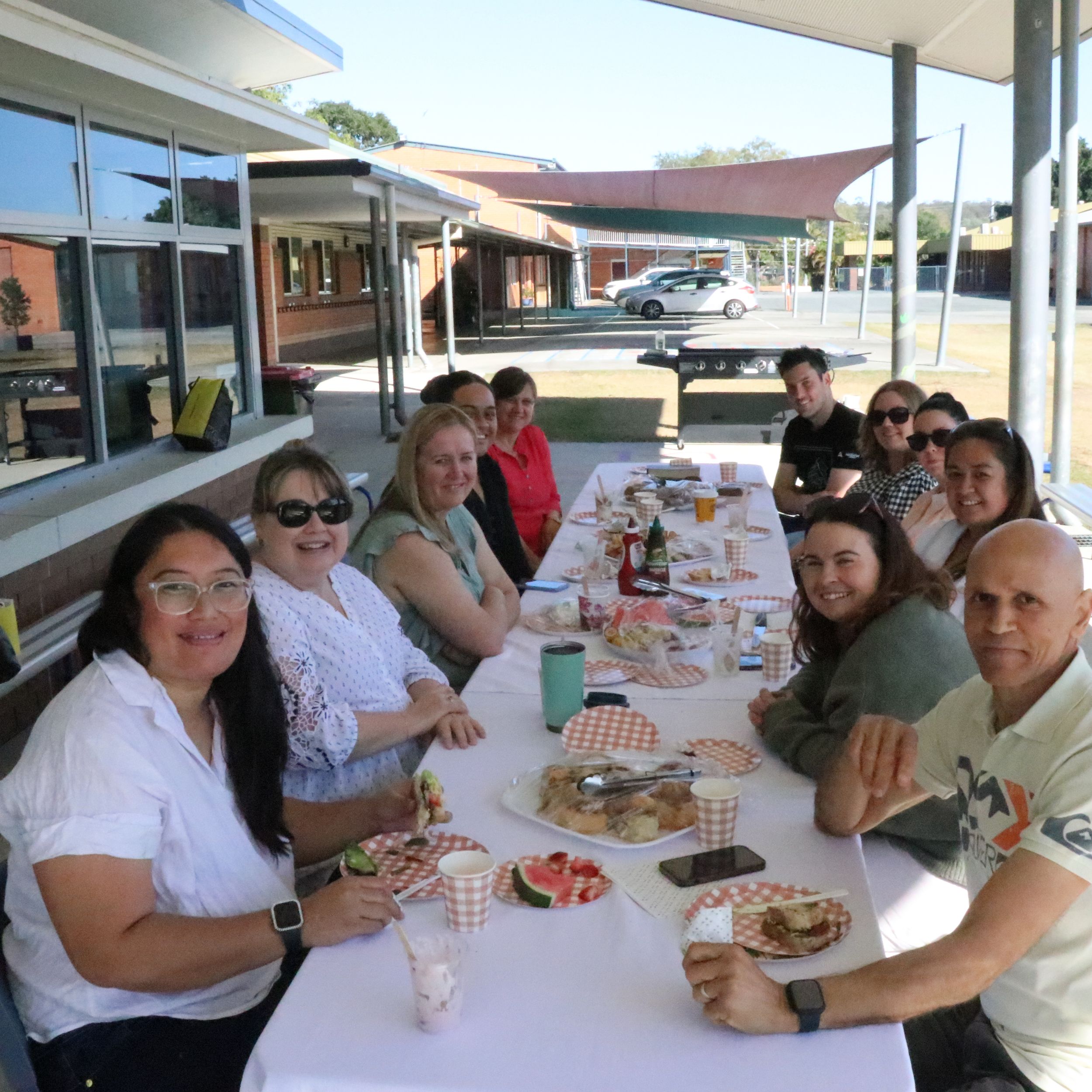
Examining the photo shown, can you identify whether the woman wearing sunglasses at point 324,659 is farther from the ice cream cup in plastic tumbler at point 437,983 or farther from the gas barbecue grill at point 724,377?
the gas barbecue grill at point 724,377

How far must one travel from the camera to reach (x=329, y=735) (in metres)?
2.47

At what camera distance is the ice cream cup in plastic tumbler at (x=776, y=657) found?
2.81 m

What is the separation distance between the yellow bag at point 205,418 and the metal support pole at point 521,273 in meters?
22.4

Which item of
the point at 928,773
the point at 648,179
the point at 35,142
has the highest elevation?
the point at 648,179

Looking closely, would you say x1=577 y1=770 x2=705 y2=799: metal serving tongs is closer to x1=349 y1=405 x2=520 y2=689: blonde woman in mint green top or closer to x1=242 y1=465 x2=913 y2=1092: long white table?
x1=242 y1=465 x2=913 y2=1092: long white table

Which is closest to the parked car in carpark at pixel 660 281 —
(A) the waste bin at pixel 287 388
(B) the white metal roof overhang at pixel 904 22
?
(A) the waste bin at pixel 287 388

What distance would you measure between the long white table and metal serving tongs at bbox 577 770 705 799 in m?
0.12

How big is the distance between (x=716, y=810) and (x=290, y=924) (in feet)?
2.39

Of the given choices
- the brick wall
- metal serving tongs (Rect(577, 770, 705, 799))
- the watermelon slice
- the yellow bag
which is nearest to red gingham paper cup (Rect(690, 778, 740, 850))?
metal serving tongs (Rect(577, 770, 705, 799))

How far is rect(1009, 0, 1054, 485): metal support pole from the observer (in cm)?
651

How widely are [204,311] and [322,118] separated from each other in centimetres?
6445

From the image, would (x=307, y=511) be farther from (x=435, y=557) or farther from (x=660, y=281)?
(x=660, y=281)

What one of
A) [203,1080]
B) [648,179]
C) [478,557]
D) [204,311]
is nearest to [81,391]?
[204,311]

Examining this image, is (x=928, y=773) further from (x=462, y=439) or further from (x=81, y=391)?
(x=81, y=391)
